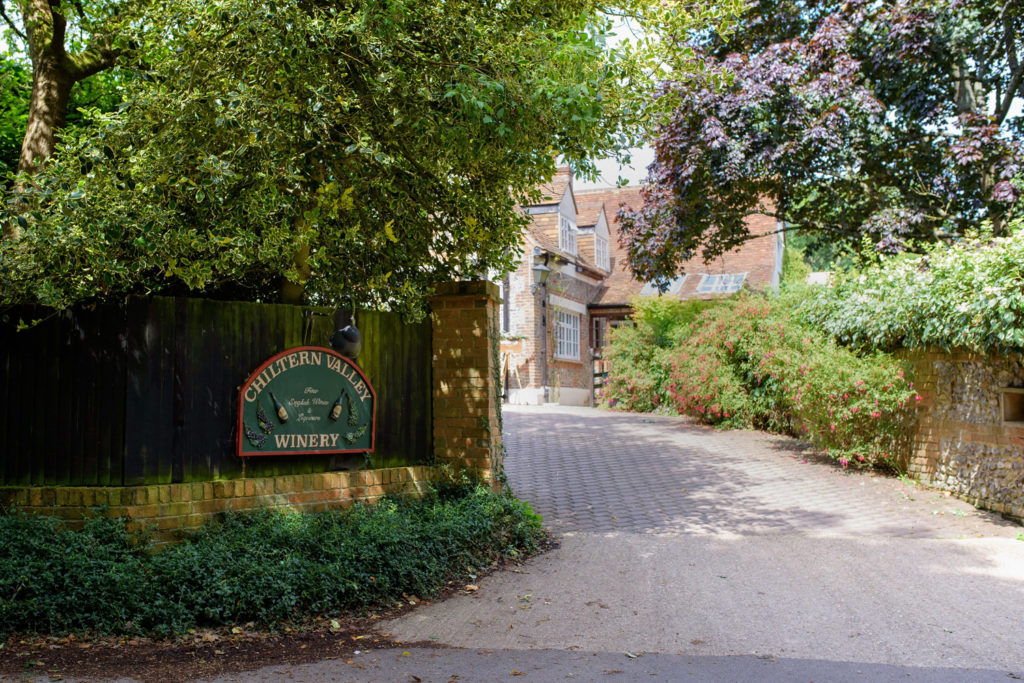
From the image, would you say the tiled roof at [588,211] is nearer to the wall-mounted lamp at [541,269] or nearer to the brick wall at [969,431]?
A: the wall-mounted lamp at [541,269]

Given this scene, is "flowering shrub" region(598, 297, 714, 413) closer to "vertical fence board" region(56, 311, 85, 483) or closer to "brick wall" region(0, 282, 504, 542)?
"brick wall" region(0, 282, 504, 542)

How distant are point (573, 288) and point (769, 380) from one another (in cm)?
1043

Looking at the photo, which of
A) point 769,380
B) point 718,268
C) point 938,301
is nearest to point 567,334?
point 718,268

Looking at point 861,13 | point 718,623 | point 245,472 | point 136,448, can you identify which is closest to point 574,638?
point 718,623

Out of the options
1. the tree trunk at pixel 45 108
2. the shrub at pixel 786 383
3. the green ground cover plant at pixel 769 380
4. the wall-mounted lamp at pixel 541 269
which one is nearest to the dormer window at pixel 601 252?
the wall-mounted lamp at pixel 541 269

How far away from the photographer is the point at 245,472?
18.3 feet

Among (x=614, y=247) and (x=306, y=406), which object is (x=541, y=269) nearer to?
(x=306, y=406)

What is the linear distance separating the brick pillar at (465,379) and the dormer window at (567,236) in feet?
52.2

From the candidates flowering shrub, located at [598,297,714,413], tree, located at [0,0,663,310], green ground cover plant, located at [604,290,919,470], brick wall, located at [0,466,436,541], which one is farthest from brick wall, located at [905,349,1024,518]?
flowering shrub, located at [598,297,714,413]

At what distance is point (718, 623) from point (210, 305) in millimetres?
4027

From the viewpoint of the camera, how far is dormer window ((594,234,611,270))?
25847 millimetres

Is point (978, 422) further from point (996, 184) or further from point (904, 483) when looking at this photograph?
point (996, 184)

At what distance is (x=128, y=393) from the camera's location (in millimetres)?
5070

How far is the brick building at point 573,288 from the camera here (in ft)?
67.8
